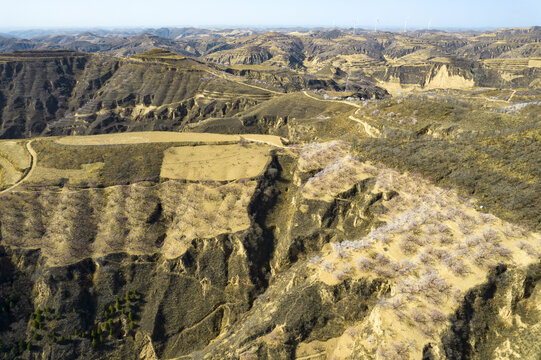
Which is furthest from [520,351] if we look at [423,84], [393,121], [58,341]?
[423,84]

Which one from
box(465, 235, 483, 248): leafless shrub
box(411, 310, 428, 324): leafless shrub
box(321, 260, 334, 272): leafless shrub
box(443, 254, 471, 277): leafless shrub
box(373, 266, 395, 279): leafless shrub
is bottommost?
box(321, 260, 334, 272): leafless shrub

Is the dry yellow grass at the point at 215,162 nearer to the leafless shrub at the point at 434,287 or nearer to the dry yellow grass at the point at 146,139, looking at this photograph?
the dry yellow grass at the point at 146,139

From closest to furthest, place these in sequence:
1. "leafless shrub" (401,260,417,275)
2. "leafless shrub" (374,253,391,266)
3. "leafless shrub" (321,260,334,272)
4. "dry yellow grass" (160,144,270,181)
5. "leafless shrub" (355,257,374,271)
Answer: "leafless shrub" (401,260,417,275) → "leafless shrub" (355,257,374,271) → "leafless shrub" (374,253,391,266) → "leafless shrub" (321,260,334,272) → "dry yellow grass" (160,144,270,181)

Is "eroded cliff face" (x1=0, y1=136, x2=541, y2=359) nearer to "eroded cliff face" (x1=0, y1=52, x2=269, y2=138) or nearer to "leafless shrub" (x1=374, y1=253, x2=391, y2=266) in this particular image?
"leafless shrub" (x1=374, y1=253, x2=391, y2=266)

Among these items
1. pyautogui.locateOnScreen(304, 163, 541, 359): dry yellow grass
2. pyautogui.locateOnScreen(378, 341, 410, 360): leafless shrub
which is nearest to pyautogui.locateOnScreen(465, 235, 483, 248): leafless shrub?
pyautogui.locateOnScreen(304, 163, 541, 359): dry yellow grass

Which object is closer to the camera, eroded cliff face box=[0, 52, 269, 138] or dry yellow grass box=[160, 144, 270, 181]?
dry yellow grass box=[160, 144, 270, 181]

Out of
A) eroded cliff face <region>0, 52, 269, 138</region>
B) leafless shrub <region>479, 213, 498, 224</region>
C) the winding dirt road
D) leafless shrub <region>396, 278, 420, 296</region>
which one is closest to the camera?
leafless shrub <region>396, 278, 420, 296</region>

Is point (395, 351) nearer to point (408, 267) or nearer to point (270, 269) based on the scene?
point (408, 267)

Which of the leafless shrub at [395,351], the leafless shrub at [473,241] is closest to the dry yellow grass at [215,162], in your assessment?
the leafless shrub at [473,241]
